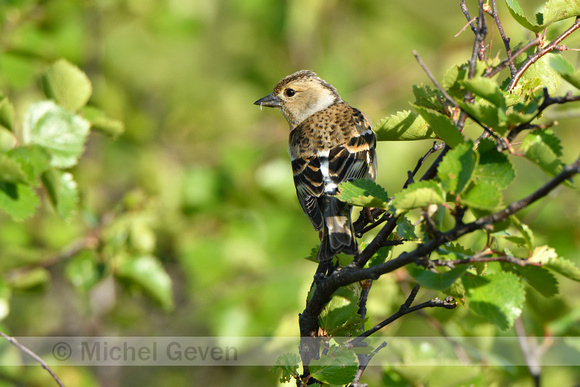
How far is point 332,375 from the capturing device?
2338 millimetres

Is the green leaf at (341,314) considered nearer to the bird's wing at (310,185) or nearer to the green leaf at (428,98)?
the green leaf at (428,98)

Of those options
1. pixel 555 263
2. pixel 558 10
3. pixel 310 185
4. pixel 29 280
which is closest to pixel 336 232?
pixel 310 185

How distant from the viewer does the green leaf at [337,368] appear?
2328 millimetres

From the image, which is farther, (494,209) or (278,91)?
(278,91)

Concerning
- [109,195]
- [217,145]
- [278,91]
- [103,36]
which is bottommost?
[278,91]

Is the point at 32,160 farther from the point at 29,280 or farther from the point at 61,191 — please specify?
the point at 29,280

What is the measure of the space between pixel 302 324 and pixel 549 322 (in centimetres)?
184

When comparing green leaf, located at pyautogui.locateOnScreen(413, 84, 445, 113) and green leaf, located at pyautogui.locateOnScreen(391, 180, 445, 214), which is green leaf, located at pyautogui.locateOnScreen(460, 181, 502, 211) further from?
green leaf, located at pyautogui.locateOnScreen(413, 84, 445, 113)

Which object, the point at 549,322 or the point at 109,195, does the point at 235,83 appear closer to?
the point at 109,195

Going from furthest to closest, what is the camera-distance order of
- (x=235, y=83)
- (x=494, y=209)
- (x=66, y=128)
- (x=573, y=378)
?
(x=235, y=83) → (x=573, y=378) → (x=66, y=128) → (x=494, y=209)

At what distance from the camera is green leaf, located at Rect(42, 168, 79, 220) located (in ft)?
10.6

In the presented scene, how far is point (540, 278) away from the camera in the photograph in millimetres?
2082

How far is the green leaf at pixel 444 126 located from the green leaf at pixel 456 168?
0.08 m

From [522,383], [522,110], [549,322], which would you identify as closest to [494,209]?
[522,110]
